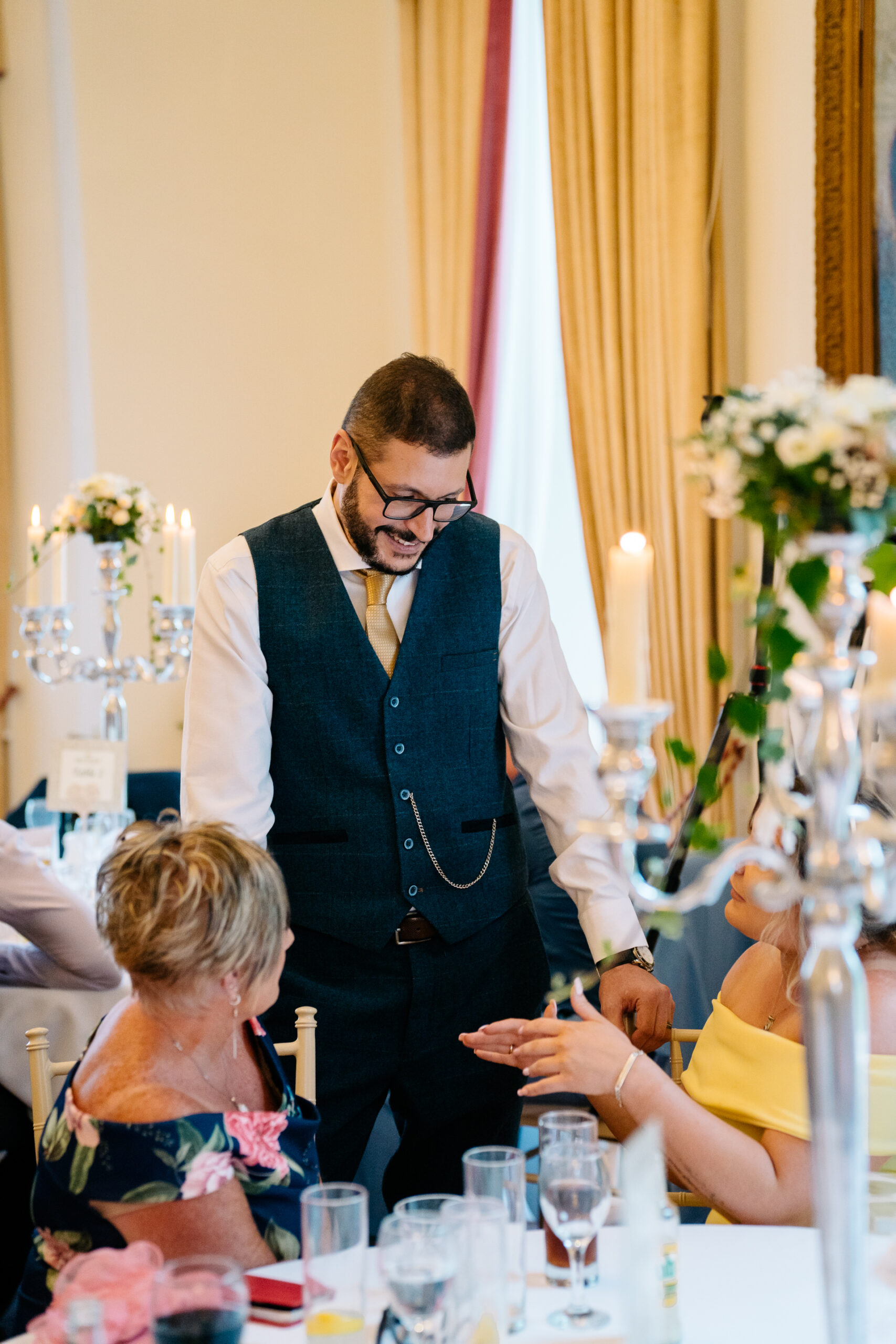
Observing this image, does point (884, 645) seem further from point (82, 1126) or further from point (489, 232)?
point (489, 232)

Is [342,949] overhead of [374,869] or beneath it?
beneath

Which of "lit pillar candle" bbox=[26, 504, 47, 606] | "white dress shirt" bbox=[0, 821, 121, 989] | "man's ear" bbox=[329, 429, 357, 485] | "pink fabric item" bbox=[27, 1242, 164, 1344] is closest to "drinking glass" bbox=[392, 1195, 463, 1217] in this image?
"pink fabric item" bbox=[27, 1242, 164, 1344]

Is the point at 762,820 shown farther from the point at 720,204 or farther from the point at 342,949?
the point at 720,204

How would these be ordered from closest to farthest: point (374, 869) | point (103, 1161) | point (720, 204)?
point (103, 1161), point (374, 869), point (720, 204)

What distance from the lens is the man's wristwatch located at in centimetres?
192

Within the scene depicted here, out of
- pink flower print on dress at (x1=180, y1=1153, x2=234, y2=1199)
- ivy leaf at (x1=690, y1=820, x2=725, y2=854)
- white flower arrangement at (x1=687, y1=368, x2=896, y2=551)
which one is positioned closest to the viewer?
white flower arrangement at (x1=687, y1=368, x2=896, y2=551)

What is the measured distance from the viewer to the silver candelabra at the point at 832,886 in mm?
939

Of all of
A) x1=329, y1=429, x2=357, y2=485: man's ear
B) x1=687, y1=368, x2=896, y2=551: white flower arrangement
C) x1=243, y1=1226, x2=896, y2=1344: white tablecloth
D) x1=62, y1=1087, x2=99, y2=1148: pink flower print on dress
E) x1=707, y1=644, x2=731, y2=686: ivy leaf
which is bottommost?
x1=243, y1=1226, x2=896, y2=1344: white tablecloth

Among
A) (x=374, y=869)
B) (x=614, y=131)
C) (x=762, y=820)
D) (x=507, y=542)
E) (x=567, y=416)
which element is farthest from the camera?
(x=567, y=416)

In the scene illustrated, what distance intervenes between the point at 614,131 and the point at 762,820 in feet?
12.0

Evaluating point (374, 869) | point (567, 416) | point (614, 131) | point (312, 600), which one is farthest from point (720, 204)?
point (374, 869)

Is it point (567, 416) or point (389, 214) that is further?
point (389, 214)

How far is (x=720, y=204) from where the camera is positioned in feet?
12.6

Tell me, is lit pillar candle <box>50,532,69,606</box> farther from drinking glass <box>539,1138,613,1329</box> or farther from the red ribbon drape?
drinking glass <box>539,1138,613,1329</box>
